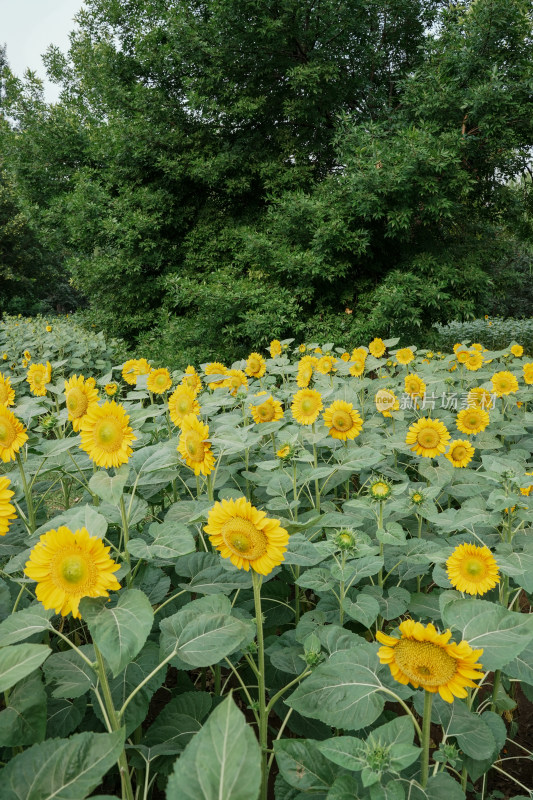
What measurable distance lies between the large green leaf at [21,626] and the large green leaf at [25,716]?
145mm

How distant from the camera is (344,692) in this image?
3.33 ft

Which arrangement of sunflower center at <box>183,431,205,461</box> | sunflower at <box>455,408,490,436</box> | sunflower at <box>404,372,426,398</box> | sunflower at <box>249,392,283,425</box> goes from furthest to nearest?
1. sunflower at <box>404,372,426,398</box>
2. sunflower at <box>455,408,490,436</box>
3. sunflower at <box>249,392,283,425</box>
4. sunflower center at <box>183,431,205,461</box>

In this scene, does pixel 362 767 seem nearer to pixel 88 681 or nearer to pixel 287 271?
pixel 88 681

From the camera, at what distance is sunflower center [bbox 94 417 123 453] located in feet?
4.14

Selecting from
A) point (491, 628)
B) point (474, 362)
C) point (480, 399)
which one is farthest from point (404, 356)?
point (491, 628)

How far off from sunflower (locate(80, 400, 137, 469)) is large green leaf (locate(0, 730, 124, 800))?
619 millimetres

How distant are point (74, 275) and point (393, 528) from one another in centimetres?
977

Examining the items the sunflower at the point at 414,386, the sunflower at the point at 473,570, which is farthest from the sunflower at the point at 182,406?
the sunflower at the point at 414,386

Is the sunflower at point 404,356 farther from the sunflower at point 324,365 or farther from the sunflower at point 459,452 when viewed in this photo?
the sunflower at point 459,452

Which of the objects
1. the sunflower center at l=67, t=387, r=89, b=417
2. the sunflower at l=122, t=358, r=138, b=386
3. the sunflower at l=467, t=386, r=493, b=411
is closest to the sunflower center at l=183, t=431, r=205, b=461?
the sunflower center at l=67, t=387, r=89, b=417

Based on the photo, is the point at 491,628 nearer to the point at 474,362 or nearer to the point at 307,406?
the point at 307,406

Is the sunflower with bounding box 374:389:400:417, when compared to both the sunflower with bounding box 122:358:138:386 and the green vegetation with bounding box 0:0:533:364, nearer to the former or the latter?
the sunflower with bounding box 122:358:138:386

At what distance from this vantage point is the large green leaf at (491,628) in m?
0.94

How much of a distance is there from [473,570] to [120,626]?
905mm
